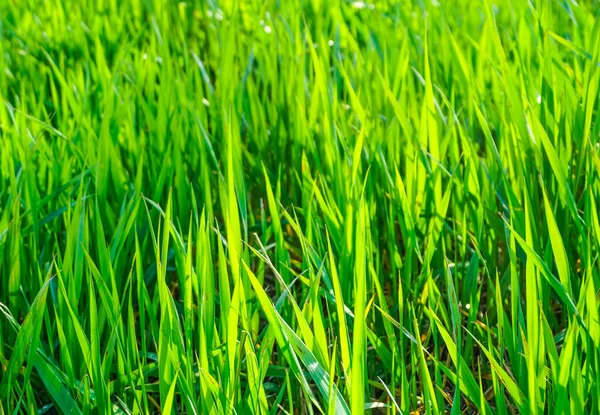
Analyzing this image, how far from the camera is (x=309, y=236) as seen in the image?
3.60ft

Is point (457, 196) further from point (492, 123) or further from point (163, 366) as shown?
point (163, 366)

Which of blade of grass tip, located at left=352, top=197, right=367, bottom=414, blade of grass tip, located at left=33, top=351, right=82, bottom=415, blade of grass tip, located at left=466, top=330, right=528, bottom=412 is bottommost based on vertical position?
blade of grass tip, located at left=33, top=351, right=82, bottom=415

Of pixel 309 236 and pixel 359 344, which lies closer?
pixel 359 344

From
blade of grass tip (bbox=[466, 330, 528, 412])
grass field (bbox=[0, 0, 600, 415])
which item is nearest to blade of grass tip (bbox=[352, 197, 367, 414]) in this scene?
grass field (bbox=[0, 0, 600, 415])

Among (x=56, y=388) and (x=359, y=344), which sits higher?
(x=359, y=344)

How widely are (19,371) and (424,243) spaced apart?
0.60 m

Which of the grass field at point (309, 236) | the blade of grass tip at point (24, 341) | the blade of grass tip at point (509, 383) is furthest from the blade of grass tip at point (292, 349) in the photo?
the blade of grass tip at point (24, 341)

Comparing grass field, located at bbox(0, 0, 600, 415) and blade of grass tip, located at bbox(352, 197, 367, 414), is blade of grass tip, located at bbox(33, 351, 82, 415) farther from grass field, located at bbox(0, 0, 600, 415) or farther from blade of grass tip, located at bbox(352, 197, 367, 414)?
blade of grass tip, located at bbox(352, 197, 367, 414)

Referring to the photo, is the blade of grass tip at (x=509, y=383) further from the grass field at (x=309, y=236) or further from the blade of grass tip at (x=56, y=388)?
the blade of grass tip at (x=56, y=388)

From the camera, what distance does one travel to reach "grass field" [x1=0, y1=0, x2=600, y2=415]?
0.85 m

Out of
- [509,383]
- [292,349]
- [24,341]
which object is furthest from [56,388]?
[509,383]

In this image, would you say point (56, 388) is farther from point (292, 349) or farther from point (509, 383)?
point (509, 383)

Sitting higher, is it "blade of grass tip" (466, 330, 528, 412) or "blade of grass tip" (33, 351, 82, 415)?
"blade of grass tip" (466, 330, 528, 412)

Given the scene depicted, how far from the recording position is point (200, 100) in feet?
5.04
